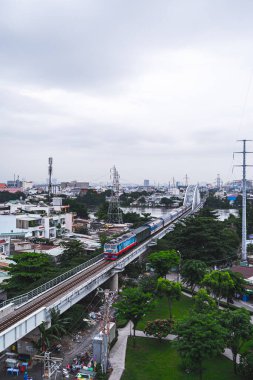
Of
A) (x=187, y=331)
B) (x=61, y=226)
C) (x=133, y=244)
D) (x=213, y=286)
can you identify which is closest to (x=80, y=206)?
(x=61, y=226)

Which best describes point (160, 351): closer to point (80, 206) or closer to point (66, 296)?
point (66, 296)

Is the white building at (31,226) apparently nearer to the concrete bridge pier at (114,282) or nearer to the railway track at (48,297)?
the concrete bridge pier at (114,282)

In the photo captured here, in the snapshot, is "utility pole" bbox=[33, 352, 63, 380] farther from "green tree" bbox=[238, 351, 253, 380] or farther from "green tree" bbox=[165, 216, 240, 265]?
"green tree" bbox=[165, 216, 240, 265]

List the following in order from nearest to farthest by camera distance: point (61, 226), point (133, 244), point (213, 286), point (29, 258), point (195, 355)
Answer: point (195, 355) → point (213, 286) → point (29, 258) → point (133, 244) → point (61, 226)

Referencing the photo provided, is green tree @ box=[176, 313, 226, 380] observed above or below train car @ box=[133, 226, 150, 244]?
below

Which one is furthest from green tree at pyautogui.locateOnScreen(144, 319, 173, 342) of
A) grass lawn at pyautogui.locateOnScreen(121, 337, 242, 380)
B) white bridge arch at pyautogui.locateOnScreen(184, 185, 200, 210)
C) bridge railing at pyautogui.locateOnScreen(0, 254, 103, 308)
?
white bridge arch at pyautogui.locateOnScreen(184, 185, 200, 210)

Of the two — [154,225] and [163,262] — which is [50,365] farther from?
[154,225]

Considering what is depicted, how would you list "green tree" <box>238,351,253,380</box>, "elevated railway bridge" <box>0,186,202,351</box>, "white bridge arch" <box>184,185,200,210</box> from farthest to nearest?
"white bridge arch" <box>184,185,200,210</box>, "elevated railway bridge" <box>0,186,202,351</box>, "green tree" <box>238,351,253,380</box>
